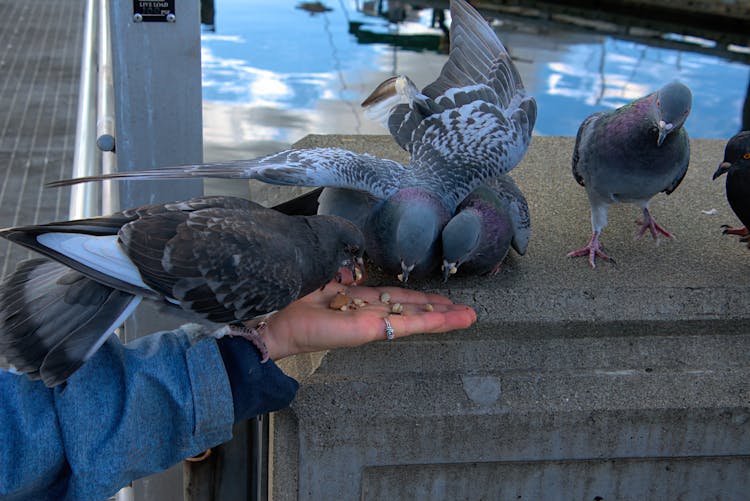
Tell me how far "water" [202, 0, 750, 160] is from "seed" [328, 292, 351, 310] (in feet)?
14.9

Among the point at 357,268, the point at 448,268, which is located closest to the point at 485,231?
the point at 448,268

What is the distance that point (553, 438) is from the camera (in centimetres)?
255

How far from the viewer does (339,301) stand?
2.54m

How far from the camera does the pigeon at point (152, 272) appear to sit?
1.92 metres

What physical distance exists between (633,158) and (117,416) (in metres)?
2.11

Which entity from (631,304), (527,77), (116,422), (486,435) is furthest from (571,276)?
(527,77)

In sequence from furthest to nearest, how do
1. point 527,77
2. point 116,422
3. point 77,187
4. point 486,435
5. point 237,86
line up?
point 527,77 < point 237,86 < point 77,187 < point 486,435 < point 116,422

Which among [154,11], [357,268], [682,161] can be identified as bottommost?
[357,268]

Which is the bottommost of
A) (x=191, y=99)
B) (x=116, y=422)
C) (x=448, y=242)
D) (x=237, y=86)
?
(x=237, y=86)

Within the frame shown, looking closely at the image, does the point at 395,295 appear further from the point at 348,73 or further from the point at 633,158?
the point at 348,73

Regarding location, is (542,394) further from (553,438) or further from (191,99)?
(191,99)

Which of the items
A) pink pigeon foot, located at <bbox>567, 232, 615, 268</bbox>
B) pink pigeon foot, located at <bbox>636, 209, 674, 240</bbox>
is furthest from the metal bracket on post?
pink pigeon foot, located at <bbox>636, 209, 674, 240</bbox>

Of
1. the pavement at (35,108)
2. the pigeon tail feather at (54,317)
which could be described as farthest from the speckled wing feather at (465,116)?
the pavement at (35,108)

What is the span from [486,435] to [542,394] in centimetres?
23
